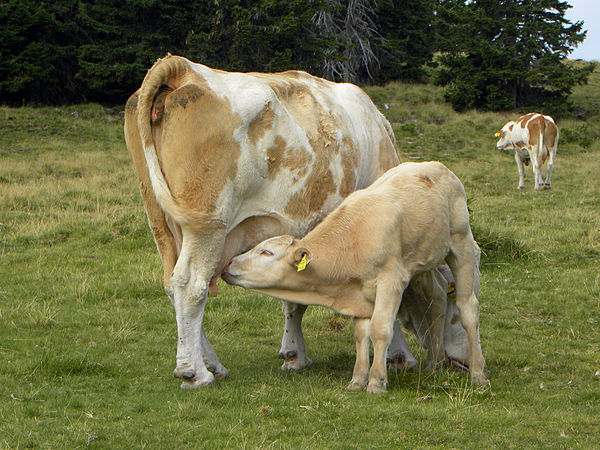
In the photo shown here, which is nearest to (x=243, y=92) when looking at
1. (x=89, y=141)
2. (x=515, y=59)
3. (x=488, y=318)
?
(x=488, y=318)

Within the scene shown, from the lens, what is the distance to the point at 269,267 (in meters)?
5.61

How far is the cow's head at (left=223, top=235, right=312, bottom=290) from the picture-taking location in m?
5.61

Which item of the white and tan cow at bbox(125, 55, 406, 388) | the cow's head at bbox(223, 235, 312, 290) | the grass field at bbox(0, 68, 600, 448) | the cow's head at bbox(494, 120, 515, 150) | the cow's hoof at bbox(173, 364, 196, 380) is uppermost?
the white and tan cow at bbox(125, 55, 406, 388)

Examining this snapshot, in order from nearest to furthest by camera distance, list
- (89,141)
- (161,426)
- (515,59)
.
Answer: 1. (161,426)
2. (89,141)
3. (515,59)

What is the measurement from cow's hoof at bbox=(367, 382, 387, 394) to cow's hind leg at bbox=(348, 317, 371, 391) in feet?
0.42

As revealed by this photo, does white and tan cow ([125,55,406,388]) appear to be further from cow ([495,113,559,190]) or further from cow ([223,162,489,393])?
cow ([495,113,559,190])

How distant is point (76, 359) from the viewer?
632 centimetres

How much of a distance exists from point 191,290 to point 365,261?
1315 millimetres

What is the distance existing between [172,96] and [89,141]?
1928 centimetres

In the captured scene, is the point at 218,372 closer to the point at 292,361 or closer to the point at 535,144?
the point at 292,361

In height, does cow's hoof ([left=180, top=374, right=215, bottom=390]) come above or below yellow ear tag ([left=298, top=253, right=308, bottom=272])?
below

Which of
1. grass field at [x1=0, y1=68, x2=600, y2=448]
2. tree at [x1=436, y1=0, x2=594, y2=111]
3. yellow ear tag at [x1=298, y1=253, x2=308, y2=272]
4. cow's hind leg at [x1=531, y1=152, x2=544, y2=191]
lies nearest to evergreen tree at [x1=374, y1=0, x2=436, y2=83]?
tree at [x1=436, y1=0, x2=594, y2=111]

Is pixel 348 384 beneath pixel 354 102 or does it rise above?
beneath

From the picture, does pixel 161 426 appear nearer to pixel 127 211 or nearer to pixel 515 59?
pixel 127 211
